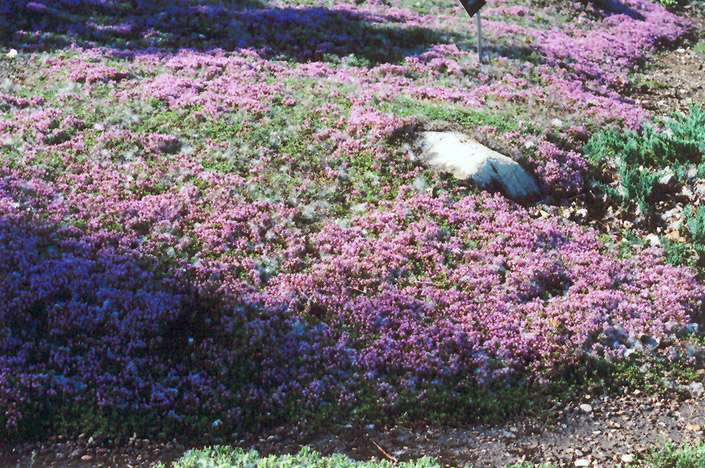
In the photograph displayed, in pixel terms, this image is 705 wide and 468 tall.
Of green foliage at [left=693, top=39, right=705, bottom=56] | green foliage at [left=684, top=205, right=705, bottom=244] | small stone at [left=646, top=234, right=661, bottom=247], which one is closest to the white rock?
small stone at [left=646, top=234, right=661, bottom=247]

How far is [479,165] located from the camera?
40.7ft

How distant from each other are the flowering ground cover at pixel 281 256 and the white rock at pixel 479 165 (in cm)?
41

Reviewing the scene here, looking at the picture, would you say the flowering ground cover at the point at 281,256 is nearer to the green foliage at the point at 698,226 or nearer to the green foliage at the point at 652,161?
the green foliage at the point at 652,161

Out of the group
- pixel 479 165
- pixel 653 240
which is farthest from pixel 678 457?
pixel 479 165

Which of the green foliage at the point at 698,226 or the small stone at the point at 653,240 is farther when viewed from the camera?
the small stone at the point at 653,240

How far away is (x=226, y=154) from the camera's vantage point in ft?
41.2

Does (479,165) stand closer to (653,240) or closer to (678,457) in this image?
(653,240)

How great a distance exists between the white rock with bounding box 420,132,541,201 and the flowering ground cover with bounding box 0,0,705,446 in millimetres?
410

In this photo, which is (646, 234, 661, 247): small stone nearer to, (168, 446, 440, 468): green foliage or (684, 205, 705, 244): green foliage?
(684, 205, 705, 244): green foliage

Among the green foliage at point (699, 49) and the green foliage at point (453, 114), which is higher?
the green foliage at point (699, 49)

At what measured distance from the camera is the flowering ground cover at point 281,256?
7.88m

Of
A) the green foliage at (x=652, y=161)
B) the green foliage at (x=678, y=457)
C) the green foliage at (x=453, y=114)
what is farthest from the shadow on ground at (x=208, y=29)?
the green foliage at (x=678, y=457)

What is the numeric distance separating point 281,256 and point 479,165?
188 inches

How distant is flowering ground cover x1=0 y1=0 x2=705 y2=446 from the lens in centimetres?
788
